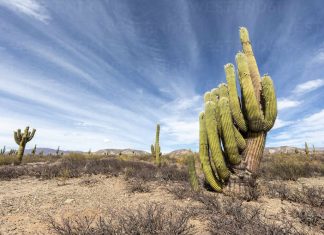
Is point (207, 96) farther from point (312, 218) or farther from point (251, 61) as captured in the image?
point (312, 218)

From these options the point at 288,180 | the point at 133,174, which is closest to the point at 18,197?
the point at 133,174

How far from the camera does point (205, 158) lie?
6.63m

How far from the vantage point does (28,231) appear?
3.97 metres

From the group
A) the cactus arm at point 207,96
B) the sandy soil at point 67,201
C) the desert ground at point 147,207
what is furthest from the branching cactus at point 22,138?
the cactus arm at point 207,96

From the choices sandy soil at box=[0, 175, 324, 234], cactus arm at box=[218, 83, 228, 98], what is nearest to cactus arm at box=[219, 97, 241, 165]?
cactus arm at box=[218, 83, 228, 98]

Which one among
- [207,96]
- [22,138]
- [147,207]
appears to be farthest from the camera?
[22,138]

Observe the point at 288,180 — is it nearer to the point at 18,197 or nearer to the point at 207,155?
the point at 207,155

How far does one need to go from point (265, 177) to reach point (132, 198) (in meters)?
5.45

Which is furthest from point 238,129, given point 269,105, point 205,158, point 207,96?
point 207,96

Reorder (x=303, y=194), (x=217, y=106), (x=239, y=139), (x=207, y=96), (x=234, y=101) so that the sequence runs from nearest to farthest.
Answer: (x=303, y=194), (x=239, y=139), (x=234, y=101), (x=217, y=106), (x=207, y=96)

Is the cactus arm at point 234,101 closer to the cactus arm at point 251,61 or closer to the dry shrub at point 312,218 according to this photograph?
the cactus arm at point 251,61

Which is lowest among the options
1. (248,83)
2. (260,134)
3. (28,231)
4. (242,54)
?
(28,231)

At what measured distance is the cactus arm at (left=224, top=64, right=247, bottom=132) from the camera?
630 centimetres

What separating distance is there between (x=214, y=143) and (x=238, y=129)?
0.80 m
